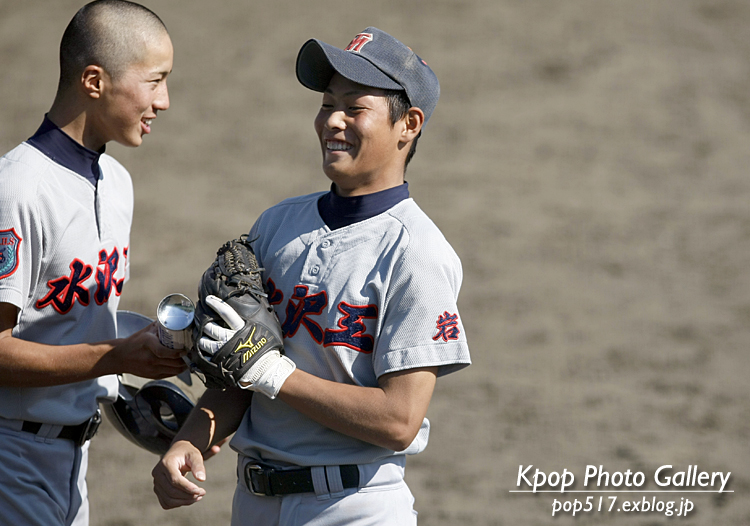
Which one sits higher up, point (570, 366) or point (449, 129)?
point (449, 129)

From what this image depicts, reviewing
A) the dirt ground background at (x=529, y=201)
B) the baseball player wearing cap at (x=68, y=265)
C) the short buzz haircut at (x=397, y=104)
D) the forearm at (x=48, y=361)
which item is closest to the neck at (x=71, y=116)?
the baseball player wearing cap at (x=68, y=265)

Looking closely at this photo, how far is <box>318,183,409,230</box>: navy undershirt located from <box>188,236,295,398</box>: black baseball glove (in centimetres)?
27

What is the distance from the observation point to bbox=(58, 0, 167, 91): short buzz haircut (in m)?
2.44

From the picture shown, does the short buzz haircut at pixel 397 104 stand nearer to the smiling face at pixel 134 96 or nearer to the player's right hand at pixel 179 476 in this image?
the smiling face at pixel 134 96

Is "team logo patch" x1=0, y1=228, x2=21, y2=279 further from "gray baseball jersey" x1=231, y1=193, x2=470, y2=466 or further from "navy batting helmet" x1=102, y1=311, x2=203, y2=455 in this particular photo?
"gray baseball jersey" x1=231, y1=193, x2=470, y2=466

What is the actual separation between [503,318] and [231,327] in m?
4.90

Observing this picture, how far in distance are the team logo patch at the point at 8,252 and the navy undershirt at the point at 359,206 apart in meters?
0.86

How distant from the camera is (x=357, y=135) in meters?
2.06

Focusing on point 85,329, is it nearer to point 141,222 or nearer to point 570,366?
point 570,366

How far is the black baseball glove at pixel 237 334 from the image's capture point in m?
1.89

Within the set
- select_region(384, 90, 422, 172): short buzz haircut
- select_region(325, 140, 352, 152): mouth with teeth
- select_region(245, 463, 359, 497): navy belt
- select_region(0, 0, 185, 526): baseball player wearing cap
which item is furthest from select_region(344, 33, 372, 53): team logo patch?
select_region(245, 463, 359, 497): navy belt

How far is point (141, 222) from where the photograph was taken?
7.81 m

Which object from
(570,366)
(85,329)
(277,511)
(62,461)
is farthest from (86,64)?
(570,366)

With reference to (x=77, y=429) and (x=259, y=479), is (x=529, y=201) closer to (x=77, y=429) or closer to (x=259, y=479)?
(x=77, y=429)
